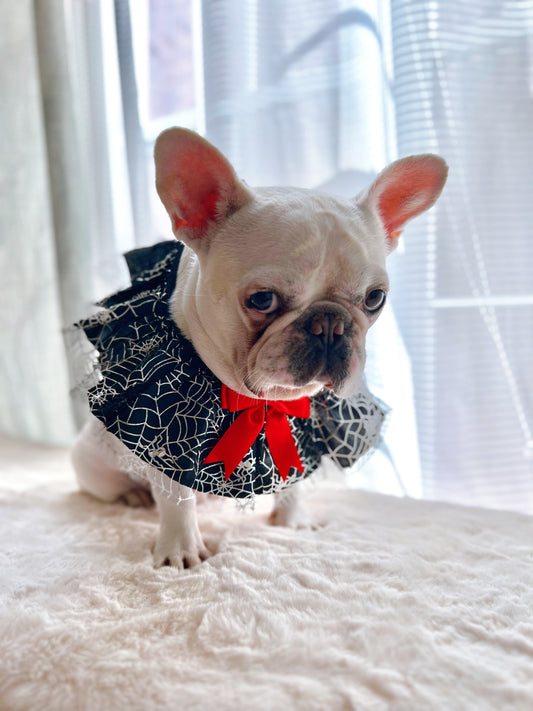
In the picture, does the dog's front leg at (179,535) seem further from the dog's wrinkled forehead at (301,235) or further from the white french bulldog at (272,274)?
the dog's wrinkled forehead at (301,235)

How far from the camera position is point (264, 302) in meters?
0.90

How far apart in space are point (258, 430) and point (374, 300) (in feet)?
0.93

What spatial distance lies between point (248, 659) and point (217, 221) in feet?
2.08

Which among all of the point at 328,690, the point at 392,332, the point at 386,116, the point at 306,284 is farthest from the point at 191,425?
the point at 386,116

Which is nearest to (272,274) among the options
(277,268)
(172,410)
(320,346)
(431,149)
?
(277,268)

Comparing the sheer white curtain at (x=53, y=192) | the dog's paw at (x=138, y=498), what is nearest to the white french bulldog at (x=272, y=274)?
the dog's paw at (x=138, y=498)

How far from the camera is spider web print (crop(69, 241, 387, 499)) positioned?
→ 37.2 inches

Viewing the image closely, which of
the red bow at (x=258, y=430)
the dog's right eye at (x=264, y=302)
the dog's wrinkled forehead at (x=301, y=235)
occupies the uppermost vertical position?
the dog's wrinkled forehead at (x=301, y=235)

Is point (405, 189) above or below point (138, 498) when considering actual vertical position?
above

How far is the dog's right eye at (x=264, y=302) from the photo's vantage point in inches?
34.9

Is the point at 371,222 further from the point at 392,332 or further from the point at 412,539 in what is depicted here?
the point at 412,539

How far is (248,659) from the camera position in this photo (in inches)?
29.1

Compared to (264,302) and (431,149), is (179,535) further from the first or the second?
(431,149)

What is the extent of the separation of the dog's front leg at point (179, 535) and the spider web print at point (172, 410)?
0.16 feet
